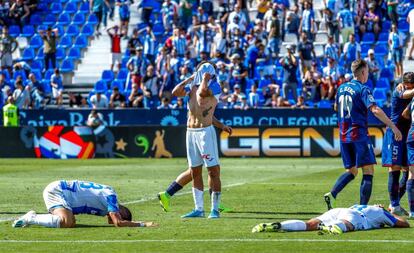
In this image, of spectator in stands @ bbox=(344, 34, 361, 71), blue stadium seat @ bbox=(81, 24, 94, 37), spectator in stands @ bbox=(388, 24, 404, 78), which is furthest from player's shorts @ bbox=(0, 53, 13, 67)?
spectator in stands @ bbox=(388, 24, 404, 78)

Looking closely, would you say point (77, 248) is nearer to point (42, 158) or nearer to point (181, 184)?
point (181, 184)

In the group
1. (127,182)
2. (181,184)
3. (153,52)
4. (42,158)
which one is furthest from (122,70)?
(181,184)

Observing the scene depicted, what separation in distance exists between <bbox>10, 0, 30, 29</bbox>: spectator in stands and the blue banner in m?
8.65

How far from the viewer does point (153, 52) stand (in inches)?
1692

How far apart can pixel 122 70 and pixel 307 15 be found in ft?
25.3

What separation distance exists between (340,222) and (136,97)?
2741 cm

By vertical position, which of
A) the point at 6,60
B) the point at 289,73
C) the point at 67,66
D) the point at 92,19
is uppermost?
the point at 92,19

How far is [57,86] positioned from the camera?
42.8 m

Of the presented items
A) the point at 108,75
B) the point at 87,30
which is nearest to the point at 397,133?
the point at 108,75

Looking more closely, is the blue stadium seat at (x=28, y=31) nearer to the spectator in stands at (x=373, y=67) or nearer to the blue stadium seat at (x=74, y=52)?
the blue stadium seat at (x=74, y=52)

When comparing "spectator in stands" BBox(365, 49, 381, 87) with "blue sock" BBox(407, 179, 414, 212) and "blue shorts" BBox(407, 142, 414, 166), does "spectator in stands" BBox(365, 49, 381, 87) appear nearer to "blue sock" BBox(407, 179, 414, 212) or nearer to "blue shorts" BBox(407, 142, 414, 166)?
"blue shorts" BBox(407, 142, 414, 166)

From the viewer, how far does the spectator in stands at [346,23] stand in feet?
131

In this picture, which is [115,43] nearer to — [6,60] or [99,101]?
[6,60]

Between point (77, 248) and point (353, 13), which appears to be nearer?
point (77, 248)
